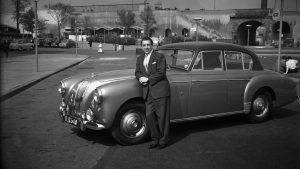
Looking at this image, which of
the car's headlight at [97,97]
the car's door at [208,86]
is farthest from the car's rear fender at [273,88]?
the car's headlight at [97,97]

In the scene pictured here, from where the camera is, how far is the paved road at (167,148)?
15.6 feet

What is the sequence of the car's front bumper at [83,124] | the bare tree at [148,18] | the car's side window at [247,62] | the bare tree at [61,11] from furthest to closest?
the bare tree at [148,18] < the bare tree at [61,11] < the car's side window at [247,62] < the car's front bumper at [83,124]

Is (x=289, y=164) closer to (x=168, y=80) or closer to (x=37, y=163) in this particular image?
(x=168, y=80)

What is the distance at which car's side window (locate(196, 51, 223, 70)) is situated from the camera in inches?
252

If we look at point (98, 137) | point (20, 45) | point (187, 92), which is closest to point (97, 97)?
point (98, 137)

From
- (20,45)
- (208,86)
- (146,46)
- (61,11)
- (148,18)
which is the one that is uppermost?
(61,11)

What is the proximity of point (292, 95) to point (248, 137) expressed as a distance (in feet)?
7.33

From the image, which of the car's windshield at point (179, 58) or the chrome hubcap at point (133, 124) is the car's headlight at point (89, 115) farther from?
the car's windshield at point (179, 58)

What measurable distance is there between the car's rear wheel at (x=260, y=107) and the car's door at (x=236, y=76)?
1.37ft

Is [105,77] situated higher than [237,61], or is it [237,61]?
[237,61]

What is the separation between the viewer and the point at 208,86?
20.6ft

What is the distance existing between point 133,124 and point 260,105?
9.59 feet

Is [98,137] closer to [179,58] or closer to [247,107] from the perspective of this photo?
[179,58]

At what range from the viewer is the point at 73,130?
255 inches
